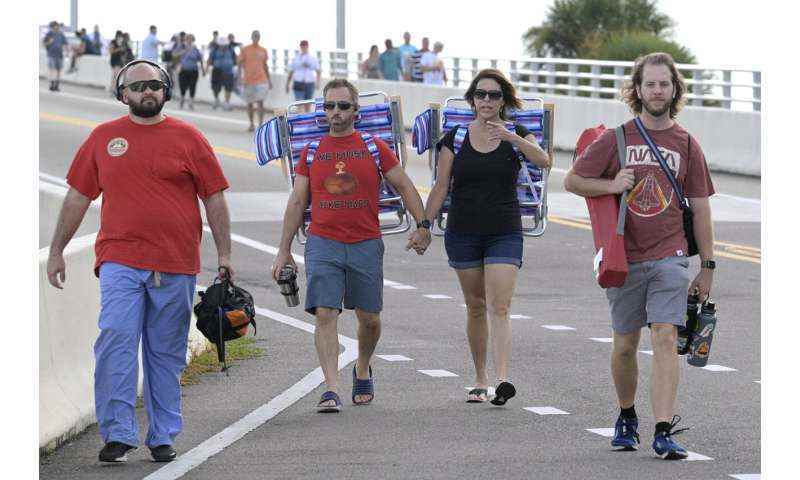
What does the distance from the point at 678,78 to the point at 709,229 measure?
0.71m

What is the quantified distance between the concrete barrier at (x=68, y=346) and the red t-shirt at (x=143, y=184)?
421mm

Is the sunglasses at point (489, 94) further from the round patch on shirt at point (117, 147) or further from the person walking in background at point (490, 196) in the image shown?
the round patch on shirt at point (117, 147)

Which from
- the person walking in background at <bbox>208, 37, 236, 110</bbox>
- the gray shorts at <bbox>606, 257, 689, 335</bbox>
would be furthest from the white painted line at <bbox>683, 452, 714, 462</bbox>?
the person walking in background at <bbox>208, 37, 236, 110</bbox>

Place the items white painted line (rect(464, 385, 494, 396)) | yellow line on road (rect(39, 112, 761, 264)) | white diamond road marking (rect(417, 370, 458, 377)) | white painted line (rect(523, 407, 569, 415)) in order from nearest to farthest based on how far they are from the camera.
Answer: white painted line (rect(523, 407, 569, 415))
white painted line (rect(464, 385, 494, 396))
white diamond road marking (rect(417, 370, 458, 377))
yellow line on road (rect(39, 112, 761, 264))

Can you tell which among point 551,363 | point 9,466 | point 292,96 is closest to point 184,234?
point 9,466

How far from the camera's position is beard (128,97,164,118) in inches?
344

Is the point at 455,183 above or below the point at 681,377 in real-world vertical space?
above

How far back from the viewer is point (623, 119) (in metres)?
31.6

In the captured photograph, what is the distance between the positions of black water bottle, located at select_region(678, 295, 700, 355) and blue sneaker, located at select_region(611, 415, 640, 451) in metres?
0.41

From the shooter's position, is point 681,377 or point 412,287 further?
point 412,287

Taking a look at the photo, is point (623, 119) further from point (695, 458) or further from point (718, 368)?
point (695, 458)

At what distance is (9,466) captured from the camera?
25.8 feet

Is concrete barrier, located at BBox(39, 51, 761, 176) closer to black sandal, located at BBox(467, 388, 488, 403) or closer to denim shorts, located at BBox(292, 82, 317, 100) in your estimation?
denim shorts, located at BBox(292, 82, 317, 100)
